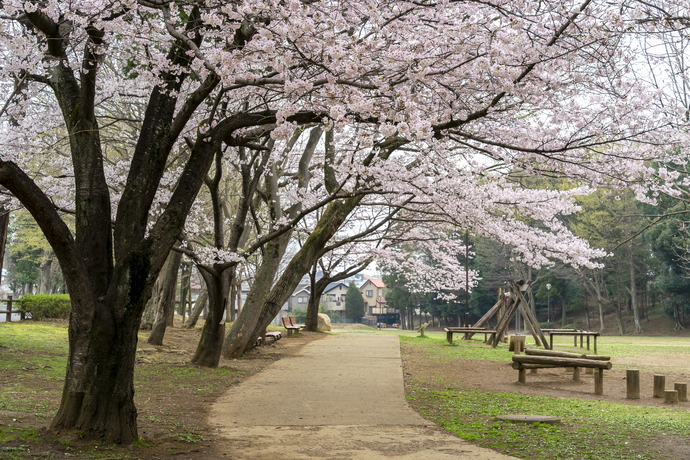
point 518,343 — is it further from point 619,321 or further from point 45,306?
point 619,321

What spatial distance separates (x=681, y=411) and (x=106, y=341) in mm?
7300

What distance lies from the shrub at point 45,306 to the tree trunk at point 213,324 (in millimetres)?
11516

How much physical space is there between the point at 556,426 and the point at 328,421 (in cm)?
260

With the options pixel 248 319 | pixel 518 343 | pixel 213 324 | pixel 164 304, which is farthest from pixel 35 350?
pixel 518 343

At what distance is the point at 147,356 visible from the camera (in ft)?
42.5

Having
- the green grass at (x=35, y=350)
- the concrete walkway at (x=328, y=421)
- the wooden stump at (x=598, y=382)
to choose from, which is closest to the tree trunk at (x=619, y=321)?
the wooden stump at (x=598, y=382)

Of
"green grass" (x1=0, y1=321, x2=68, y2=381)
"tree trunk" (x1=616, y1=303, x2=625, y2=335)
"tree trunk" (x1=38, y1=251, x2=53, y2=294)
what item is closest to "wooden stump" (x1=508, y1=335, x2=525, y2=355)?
"green grass" (x1=0, y1=321, x2=68, y2=381)

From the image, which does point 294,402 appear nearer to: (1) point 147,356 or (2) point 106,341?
(2) point 106,341

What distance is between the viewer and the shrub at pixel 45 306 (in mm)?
20500

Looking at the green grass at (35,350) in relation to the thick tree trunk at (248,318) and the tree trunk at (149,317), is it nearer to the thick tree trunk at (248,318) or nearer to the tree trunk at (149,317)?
the tree trunk at (149,317)

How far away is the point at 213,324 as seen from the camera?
37.8 feet

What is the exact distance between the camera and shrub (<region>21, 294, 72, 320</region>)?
20.5 meters

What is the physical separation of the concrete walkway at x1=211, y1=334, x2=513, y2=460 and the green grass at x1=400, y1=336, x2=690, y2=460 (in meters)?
0.33

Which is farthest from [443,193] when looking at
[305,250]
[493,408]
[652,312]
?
[652,312]
